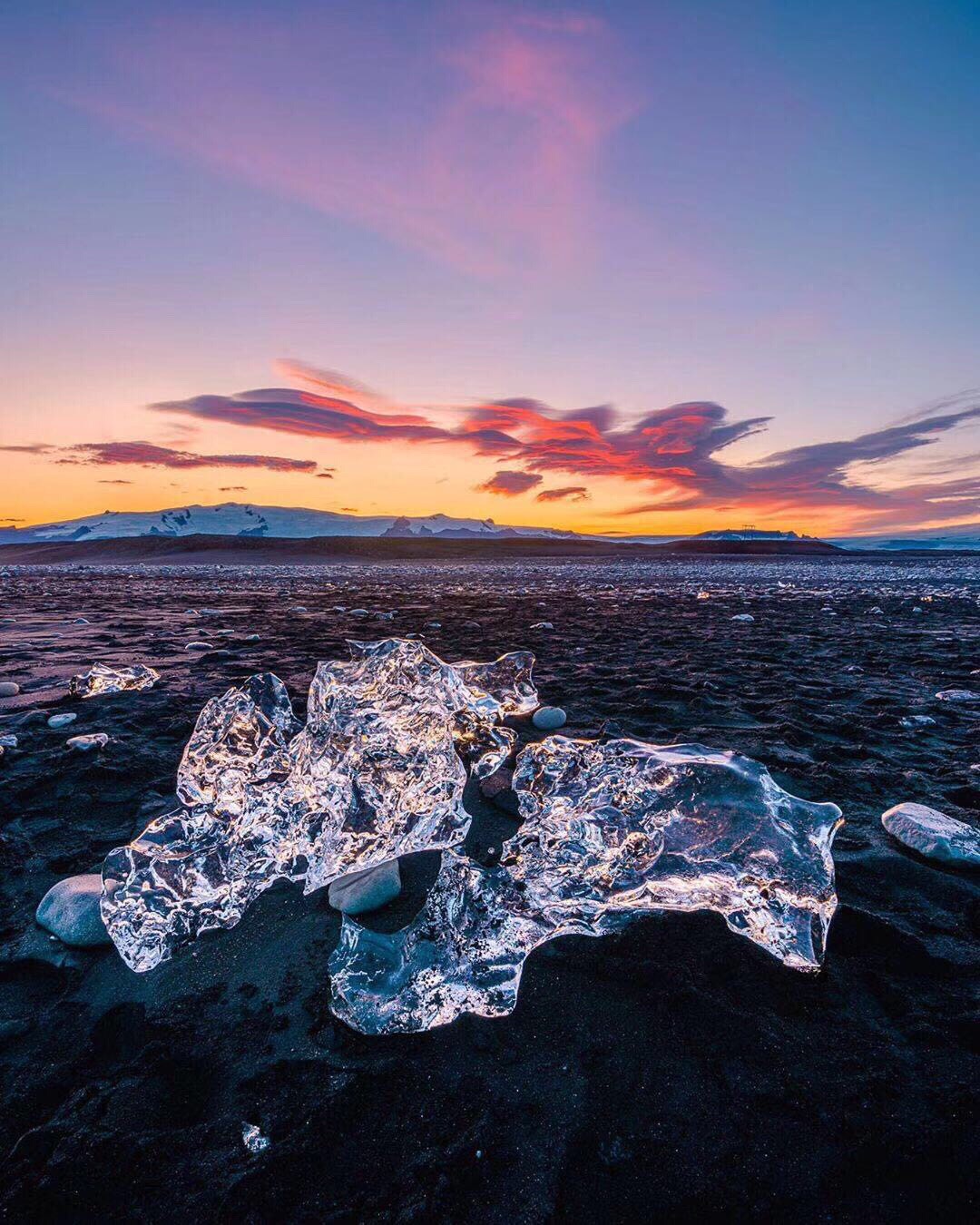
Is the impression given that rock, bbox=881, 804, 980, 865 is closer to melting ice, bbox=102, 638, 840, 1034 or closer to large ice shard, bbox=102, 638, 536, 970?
melting ice, bbox=102, 638, 840, 1034

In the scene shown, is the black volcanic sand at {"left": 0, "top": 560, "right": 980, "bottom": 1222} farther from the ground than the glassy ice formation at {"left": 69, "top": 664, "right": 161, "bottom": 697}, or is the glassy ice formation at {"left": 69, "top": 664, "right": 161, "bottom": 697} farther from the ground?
the glassy ice formation at {"left": 69, "top": 664, "right": 161, "bottom": 697}

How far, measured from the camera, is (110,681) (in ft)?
14.9

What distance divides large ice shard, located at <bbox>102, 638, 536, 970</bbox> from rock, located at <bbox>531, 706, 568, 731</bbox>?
0.78m

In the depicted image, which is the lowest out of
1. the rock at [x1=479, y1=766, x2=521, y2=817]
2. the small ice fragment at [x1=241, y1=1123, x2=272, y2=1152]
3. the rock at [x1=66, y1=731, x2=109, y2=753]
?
the small ice fragment at [x1=241, y1=1123, x2=272, y2=1152]

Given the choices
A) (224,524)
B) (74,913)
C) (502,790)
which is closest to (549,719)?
(502,790)

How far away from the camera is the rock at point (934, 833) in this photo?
228cm

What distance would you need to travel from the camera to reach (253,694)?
9.98ft

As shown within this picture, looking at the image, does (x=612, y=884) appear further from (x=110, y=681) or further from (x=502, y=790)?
(x=110, y=681)

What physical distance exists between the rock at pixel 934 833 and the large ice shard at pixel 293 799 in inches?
74.6

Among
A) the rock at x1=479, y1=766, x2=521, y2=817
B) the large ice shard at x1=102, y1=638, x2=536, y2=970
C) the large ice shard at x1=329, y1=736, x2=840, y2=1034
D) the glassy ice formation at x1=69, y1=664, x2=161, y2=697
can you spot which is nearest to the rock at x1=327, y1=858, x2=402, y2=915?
the large ice shard at x1=102, y1=638, x2=536, y2=970

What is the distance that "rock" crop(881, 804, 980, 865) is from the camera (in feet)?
7.49

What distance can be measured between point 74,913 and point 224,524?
141 metres

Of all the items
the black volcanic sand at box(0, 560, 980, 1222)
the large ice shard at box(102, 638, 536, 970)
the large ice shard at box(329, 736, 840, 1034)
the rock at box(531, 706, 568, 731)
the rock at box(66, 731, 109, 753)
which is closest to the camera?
the black volcanic sand at box(0, 560, 980, 1222)

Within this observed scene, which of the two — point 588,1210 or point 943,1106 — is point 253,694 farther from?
point 943,1106
